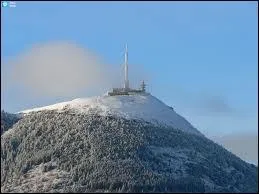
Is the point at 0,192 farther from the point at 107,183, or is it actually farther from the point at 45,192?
the point at 107,183

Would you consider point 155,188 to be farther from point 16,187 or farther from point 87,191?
point 16,187

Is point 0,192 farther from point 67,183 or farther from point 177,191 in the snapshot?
point 177,191

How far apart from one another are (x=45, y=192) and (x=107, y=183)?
13113 mm

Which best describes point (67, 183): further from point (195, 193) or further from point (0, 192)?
point (195, 193)

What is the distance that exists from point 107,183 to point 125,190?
5.11 m

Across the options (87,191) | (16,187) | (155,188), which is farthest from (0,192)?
(155,188)

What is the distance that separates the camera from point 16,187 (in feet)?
654

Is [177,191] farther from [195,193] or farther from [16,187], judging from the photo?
[16,187]

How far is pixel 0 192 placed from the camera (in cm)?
19612

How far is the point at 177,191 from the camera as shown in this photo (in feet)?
653

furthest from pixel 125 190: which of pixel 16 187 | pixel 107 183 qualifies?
pixel 16 187

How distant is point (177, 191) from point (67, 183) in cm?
2326

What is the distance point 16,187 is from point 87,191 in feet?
53.2

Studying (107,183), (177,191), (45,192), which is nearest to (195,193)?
(177,191)
